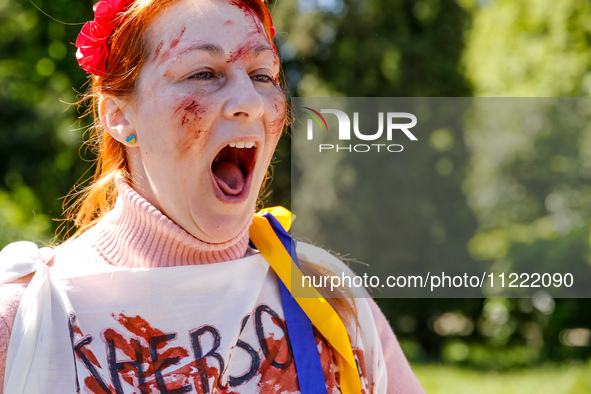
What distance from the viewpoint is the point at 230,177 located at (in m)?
1.76

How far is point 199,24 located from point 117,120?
0.34m

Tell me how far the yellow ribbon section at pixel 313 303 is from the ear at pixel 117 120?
1.47 feet

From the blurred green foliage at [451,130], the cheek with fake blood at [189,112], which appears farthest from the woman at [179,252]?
the blurred green foliage at [451,130]

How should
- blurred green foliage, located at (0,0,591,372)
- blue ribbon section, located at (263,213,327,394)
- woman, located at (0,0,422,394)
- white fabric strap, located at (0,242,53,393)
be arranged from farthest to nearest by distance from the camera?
blurred green foliage, located at (0,0,591,372) < blue ribbon section, located at (263,213,327,394) < woman, located at (0,0,422,394) < white fabric strap, located at (0,242,53,393)

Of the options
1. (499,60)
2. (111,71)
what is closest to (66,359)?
(111,71)

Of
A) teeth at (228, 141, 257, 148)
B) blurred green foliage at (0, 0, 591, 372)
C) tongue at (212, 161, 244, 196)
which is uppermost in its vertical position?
blurred green foliage at (0, 0, 591, 372)

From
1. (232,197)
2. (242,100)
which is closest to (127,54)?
(242,100)

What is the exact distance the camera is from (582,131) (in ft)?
33.5

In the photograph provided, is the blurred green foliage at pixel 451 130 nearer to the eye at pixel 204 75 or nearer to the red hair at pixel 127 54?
the red hair at pixel 127 54

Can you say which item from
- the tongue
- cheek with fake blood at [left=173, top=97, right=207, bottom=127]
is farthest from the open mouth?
cheek with fake blood at [left=173, top=97, right=207, bottom=127]

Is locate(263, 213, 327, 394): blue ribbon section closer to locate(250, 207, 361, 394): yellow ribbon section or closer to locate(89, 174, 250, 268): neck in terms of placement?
locate(250, 207, 361, 394): yellow ribbon section

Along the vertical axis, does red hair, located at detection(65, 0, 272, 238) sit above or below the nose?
above

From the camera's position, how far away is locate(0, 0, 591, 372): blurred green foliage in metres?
9.97

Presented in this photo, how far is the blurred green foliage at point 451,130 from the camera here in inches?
392
